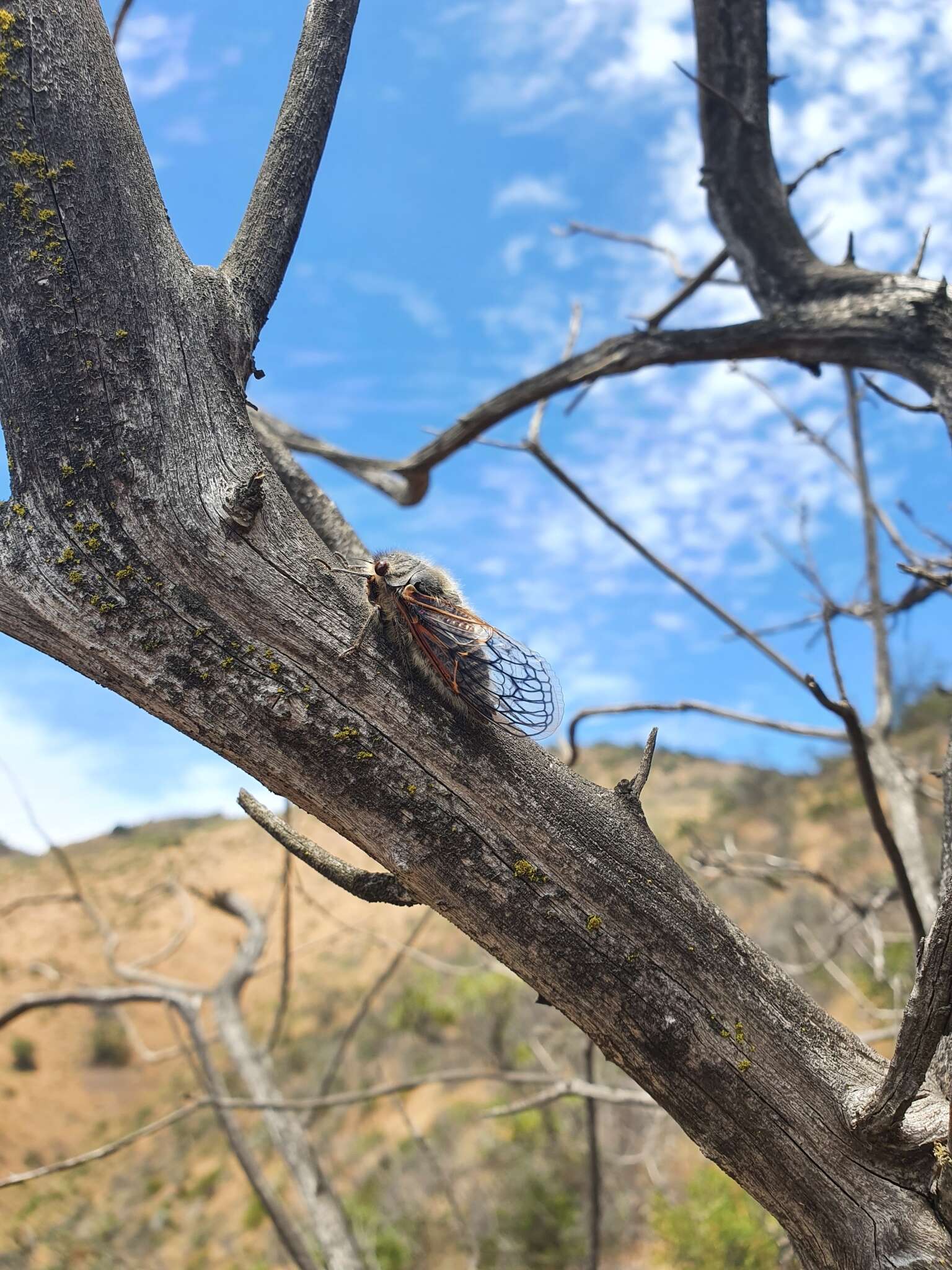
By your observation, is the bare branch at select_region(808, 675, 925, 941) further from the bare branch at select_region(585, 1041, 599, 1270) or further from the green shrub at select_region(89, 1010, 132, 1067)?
the green shrub at select_region(89, 1010, 132, 1067)

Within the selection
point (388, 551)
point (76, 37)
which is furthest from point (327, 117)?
point (388, 551)

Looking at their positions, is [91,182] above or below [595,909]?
above

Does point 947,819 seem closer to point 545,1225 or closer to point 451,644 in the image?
point 451,644

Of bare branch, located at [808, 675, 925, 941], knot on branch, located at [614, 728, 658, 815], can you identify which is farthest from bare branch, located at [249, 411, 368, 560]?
bare branch, located at [808, 675, 925, 941]

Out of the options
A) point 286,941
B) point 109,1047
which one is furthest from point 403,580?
point 109,1047

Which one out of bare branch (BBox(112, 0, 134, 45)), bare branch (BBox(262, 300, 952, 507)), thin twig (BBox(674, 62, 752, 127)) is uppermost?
thin twig (BBox(674, 62, 752, 127))

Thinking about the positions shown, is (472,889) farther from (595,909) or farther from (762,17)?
(762,17)

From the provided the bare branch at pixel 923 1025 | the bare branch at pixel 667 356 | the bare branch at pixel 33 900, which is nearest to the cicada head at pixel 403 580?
the bare branch at pixel 923 1025
